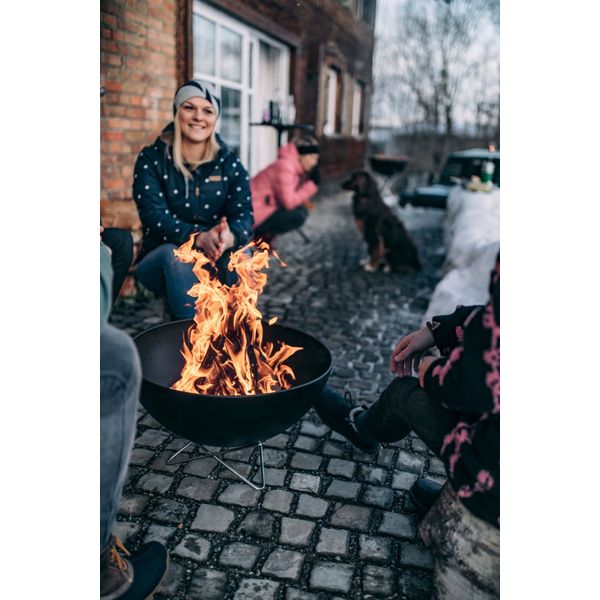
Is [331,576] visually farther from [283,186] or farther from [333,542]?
[283,186]

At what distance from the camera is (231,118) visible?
774 cm

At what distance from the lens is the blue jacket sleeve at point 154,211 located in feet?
11.7

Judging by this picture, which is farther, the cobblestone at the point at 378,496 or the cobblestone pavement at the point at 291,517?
the cobblestone at the point at 378,496

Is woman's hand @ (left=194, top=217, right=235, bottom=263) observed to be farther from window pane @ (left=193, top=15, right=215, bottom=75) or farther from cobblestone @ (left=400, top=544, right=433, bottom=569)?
window pane @ (left=193, top=15, right=215, bottom=75)

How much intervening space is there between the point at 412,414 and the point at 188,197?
2362 mm

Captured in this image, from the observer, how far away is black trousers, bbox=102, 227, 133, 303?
11.5 ft

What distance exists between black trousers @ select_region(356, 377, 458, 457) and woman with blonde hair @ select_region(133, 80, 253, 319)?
165 cm

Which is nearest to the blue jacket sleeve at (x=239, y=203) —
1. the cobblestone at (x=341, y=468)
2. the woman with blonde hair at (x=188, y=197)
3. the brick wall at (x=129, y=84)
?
the woman with blonde hair at (x=188, y=197)

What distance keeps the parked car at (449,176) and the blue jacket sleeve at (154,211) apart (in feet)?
26.4

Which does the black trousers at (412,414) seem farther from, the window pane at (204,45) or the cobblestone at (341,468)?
the window pane at (204,45)

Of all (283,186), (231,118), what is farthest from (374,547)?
(231,118)
